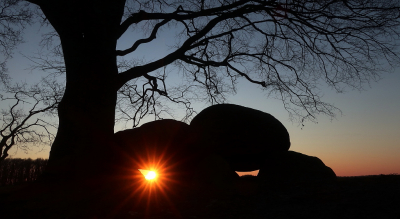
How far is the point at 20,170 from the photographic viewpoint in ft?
42.6

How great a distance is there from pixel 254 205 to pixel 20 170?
13.2m

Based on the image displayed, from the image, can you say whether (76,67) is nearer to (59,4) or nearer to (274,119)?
(59,4)

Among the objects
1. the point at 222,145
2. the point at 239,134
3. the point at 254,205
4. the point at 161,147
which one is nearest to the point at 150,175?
the point at 161,147

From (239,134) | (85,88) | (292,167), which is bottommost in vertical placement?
(292,167)

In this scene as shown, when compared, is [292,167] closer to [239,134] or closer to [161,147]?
[239,134]

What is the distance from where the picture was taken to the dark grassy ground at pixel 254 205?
305 cm

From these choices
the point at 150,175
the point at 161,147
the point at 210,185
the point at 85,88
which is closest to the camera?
the point at 210,185

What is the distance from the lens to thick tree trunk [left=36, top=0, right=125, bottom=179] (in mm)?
5195

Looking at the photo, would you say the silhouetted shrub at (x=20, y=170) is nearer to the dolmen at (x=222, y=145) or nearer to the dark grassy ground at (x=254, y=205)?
the dolmen at (x=222, y=145)

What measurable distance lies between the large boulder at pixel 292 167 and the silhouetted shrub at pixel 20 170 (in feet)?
33.2

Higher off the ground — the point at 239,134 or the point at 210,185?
the point at 239,134

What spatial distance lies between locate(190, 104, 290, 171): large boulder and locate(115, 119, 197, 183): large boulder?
447mm

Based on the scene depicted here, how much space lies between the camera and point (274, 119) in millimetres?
8758

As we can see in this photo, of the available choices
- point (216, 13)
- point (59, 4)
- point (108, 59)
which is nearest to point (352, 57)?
point (216, 13)
